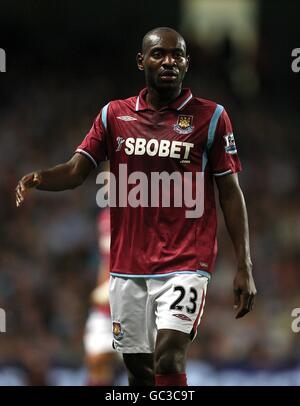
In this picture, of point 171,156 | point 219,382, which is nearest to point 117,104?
point 171,156

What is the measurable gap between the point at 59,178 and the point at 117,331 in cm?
92

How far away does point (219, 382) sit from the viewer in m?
10.1

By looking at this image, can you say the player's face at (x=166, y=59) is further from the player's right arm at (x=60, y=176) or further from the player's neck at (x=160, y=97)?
the player's right arm at (x=60, y=176)

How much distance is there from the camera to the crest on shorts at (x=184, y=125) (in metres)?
6.00

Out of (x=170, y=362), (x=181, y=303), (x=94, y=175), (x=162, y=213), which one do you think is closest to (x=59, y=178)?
(x=162, y=213)

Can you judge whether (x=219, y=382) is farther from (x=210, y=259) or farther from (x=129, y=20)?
(x=129, y=20)

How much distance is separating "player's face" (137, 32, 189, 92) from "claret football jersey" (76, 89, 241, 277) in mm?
178

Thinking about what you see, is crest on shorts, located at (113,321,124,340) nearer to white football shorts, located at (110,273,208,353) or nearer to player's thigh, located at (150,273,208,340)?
white football shorts, located at (110,273,208,353)

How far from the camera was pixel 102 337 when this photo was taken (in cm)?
930

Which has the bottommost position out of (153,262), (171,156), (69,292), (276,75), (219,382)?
(219,382)

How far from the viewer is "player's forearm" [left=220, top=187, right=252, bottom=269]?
588cm

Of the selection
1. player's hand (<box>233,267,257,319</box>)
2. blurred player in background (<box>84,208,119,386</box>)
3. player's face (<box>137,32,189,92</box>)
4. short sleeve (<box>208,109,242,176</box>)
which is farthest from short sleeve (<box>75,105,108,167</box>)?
blurred player in background (<box>84,208,119,386</box>)

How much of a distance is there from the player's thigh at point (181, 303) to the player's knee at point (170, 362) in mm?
146

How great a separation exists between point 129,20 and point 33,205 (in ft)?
12.0
